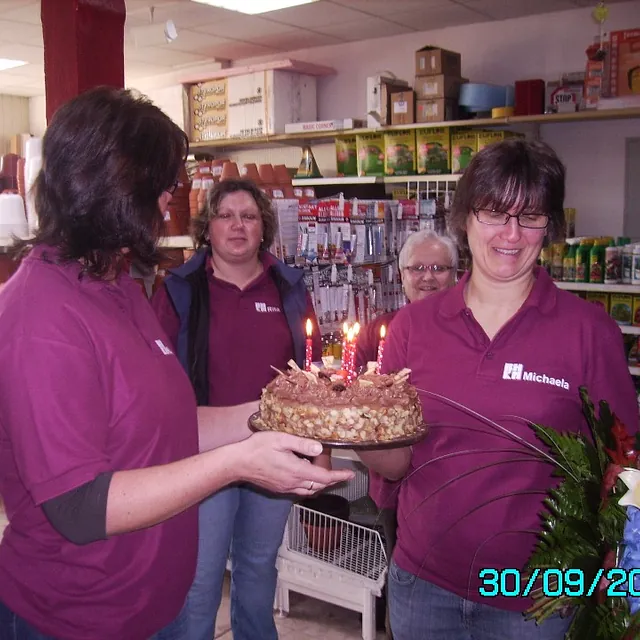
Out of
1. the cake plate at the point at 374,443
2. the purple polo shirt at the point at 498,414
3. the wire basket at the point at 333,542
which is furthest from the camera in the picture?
the wire basket at the point at 333,542

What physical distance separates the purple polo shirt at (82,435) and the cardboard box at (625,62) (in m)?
4.35

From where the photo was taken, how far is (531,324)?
1561 millimetres

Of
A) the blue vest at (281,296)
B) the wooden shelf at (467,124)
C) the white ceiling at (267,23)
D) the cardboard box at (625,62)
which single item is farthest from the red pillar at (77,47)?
the cardboard box at (625,62)

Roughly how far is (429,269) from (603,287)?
6.19 ft

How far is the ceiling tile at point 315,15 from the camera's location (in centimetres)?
576

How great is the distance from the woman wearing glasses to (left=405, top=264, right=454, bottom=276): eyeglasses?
4.10 ft

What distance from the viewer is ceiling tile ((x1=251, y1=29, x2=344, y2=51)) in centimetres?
671

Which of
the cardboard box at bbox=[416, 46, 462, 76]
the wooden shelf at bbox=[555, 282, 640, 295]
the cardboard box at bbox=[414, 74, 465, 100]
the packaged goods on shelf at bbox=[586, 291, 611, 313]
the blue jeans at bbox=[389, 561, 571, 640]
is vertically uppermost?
the cardboard box at bbox=[416, 46, 462, 76]

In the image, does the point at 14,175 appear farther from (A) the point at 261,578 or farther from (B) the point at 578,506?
(B) the point at 578,506

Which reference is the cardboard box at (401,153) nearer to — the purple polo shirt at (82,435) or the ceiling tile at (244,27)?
the ceiling tile at (244,27)

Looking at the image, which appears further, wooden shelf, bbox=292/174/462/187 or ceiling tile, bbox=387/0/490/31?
ceiling tile, bbox=387/0/490/31

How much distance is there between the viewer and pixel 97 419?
45.0 inches

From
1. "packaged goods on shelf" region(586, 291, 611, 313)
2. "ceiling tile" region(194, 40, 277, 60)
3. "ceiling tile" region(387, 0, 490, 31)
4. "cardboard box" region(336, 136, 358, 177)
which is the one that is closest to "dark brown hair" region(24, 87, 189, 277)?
"packaged goods on shelf" region(586, 291, 611, 313)

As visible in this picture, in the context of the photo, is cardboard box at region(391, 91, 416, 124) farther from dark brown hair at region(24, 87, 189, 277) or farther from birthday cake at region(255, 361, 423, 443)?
dark brown hair at region(24, 87, 189, 277)
